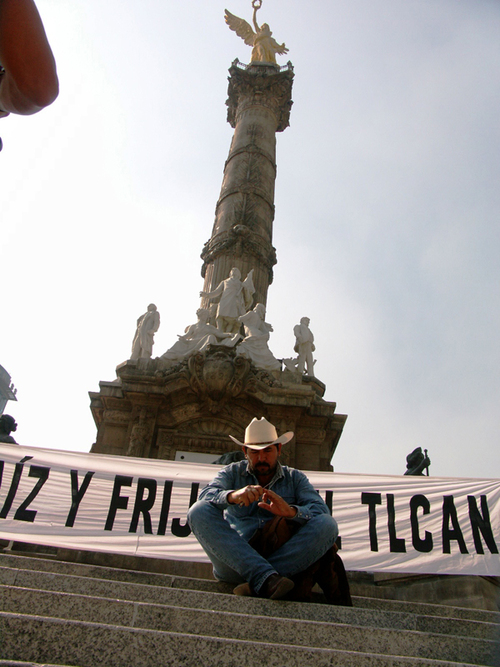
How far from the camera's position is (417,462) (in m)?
7.83

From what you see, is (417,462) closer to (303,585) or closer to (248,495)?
(303,585)

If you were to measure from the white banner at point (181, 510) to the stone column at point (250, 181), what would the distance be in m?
8.27

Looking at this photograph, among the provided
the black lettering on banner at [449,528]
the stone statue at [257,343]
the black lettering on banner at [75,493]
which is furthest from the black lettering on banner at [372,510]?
the stone statue at [257,343]

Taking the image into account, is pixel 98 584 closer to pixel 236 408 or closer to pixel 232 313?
pixel 236 408

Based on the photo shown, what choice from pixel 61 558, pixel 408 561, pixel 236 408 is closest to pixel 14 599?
pixel 408 561

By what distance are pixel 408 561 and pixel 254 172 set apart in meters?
13.8

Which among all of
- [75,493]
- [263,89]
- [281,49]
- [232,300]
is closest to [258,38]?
[281,49]

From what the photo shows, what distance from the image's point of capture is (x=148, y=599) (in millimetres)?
3232

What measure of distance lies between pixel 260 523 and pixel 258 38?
23.9 meters

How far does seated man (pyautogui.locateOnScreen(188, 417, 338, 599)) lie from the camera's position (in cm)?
306

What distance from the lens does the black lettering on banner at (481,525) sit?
5.30 meters

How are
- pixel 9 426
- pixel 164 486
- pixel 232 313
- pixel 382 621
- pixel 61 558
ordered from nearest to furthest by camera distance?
1. pixel 382 621
2. pixel 164 486
3. pixel 61 558
4. pixel 9 426
5. pixel 232 313

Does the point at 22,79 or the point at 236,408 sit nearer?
the point at 22,79

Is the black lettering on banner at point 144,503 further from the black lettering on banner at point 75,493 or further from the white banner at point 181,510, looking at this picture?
the black lettering on banner at point 75,493
